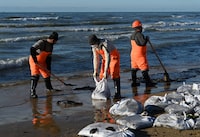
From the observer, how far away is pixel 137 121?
6484 millimetres

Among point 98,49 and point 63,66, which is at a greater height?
point 98,49

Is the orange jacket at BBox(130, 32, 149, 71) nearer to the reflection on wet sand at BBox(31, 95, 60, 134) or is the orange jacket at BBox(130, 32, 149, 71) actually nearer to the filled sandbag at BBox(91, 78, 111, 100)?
the filled sandbag at BBox(91, 78, 111, 100)

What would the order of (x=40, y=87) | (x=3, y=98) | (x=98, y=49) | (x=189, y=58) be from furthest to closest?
1. (x=189, y=58)
2. (x=40, y=87)
3. (x=3, y=98)
4. (x=98, y=49)

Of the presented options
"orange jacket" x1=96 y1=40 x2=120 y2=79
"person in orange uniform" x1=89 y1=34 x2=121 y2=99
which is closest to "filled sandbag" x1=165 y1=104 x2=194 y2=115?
"person in orange uniform" x1=89 y1=34 x2=121 y2=99

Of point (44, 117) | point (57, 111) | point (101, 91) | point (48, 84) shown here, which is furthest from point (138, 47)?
point (44, 117)

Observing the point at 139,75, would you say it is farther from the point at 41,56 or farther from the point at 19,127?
the point at 19,127

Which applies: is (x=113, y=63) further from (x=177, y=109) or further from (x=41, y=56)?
(x=177, y=109)

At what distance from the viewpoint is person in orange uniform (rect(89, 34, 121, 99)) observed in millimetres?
8500

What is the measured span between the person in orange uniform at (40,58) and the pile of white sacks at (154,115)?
2554 millimetres

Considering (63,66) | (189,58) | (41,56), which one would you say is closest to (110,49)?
(41,56)

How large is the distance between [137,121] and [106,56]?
2.38 meters

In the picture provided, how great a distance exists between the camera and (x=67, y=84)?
36.0ft

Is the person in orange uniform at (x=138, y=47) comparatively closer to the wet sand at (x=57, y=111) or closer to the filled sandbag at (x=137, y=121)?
the wet sand at (x=57, y=111)

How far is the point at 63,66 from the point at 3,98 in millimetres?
5591
